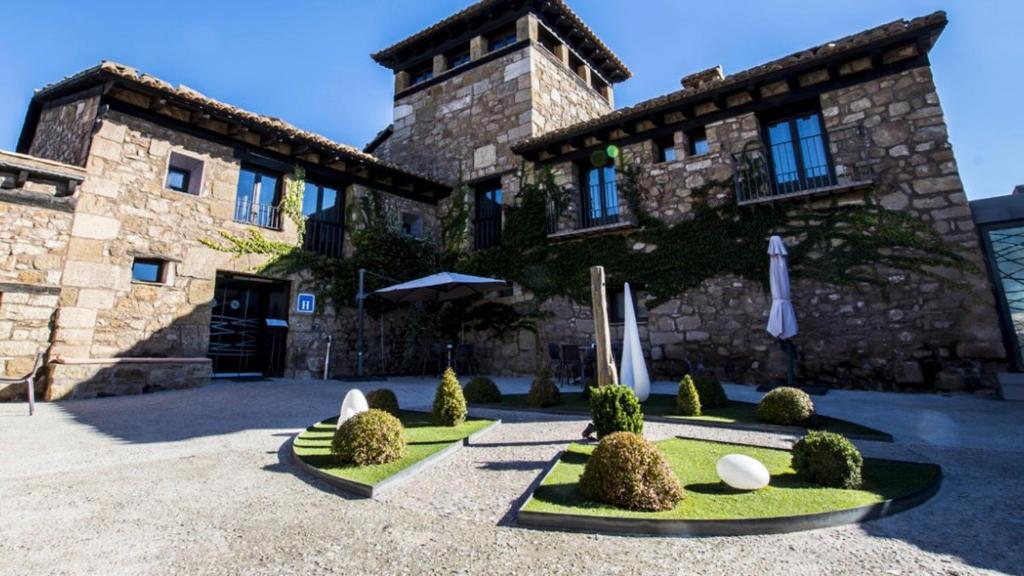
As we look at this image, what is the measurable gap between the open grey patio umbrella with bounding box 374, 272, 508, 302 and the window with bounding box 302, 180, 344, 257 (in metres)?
2.04

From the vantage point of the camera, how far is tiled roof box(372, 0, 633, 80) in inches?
564

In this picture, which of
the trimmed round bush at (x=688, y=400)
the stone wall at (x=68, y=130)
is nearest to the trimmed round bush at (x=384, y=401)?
the trimmed round bush at (x=688, y=400)

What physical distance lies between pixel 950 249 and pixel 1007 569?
763cm

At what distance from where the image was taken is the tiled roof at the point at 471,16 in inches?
564

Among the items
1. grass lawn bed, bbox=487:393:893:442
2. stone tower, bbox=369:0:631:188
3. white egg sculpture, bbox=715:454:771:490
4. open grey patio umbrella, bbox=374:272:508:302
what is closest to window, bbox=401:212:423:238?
stone tower, bbox=369:0:631:188

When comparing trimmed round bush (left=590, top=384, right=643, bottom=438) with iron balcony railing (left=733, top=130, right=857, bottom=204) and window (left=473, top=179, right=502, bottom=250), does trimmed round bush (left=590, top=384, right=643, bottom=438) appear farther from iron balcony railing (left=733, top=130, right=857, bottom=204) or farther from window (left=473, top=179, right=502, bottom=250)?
window (left=473, top=179, right=502, bottom=250)

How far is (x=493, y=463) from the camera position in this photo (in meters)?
4.02

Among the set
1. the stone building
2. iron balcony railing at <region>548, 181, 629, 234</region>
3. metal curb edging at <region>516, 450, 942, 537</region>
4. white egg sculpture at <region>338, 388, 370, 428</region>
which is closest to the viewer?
metal curb edging at <region>516, 450, 942, 537</region>

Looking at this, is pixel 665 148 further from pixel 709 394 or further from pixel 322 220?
pixel 322 220

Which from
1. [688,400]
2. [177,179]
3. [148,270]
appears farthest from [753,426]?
[177,179]

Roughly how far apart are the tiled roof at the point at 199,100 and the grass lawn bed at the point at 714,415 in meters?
7.65

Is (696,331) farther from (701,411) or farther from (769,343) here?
(701,411)

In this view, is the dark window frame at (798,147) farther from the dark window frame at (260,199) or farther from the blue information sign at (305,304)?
the dark window frame at (260,199)

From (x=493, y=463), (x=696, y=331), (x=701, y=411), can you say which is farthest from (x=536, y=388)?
(x=696, y=331)
